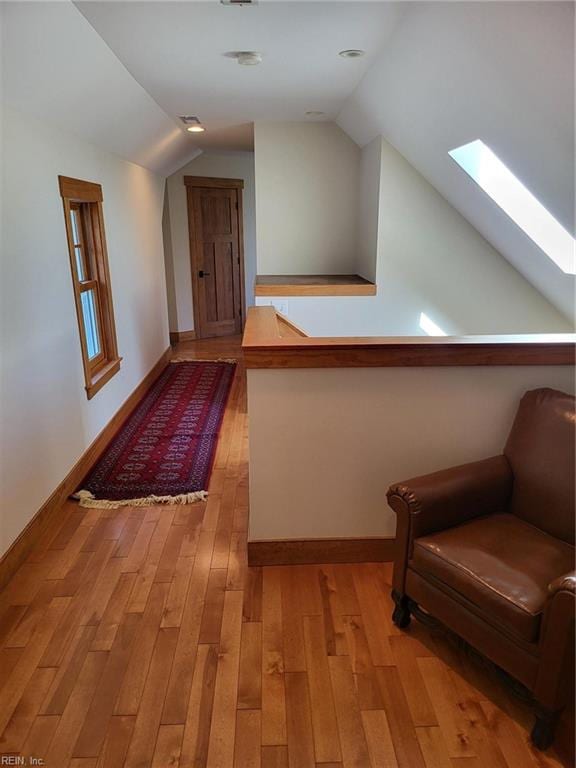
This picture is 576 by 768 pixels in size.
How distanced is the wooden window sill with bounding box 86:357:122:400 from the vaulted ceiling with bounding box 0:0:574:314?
61.9 inches

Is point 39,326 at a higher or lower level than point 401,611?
higher

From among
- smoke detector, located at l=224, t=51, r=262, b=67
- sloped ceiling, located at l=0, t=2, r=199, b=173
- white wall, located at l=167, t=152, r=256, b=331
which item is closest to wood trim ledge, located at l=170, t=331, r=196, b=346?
white wall, located at l=167, t=152, r=256, b=331

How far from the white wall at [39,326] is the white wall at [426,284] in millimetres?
1945

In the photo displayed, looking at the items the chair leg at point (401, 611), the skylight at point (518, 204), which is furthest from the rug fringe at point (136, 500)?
the skylight at point (518, 204)

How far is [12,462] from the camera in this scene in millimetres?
2289

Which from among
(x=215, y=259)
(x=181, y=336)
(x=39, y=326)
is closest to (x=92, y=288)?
(x=39, y=326)

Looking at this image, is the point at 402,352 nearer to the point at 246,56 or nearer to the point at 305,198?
the point at 246,56

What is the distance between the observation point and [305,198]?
4906 mm

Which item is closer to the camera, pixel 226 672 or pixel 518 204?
pixel 226 672

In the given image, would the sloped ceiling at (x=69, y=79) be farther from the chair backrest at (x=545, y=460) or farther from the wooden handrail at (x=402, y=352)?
the chair backrest at (x=545, y=460)

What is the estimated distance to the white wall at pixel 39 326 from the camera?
7.47ft

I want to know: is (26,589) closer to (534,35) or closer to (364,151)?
(534,35)

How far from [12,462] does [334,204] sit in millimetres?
3811

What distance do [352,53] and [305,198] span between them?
7.15 ft
